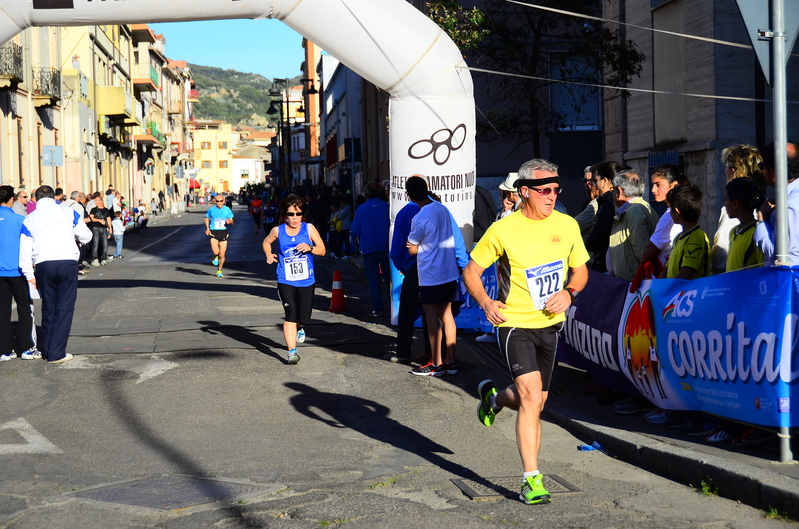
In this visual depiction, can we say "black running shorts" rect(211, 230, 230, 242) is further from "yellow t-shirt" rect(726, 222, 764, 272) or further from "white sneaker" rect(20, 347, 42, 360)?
"yellow t-shirt" rect(726, 222, 764, 272)

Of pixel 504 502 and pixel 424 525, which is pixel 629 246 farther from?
pixel 424 525

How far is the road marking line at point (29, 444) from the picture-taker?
21.1 ft

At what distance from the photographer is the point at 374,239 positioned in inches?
533

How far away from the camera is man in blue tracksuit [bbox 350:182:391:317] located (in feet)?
44.2

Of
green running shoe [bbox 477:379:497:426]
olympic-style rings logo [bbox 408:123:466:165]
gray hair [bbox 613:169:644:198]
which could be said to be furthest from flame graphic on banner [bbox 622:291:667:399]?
olympic-style rings logo [bbox 408:123:466:165]

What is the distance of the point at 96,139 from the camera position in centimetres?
4947

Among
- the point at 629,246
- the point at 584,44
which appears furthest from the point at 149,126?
the point at 629,246

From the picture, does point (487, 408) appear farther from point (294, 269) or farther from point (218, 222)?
point (218, 222)

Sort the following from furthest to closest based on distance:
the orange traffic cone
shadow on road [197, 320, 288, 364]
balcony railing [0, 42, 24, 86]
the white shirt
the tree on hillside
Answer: balcony railing [0, 42, 24, 86] < the tree on hillside < the orange traffic cone < shadow on road [197, 320, 288, 364] < the white shirt

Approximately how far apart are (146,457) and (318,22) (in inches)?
252

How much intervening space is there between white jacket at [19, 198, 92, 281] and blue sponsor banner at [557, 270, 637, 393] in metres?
5.25

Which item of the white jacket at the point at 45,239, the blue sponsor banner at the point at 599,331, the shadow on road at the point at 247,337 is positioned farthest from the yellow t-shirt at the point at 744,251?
the white jacket at the point at 45,239

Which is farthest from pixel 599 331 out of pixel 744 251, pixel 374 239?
pixel 374 239

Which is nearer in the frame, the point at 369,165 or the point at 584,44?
the point at 584,44
